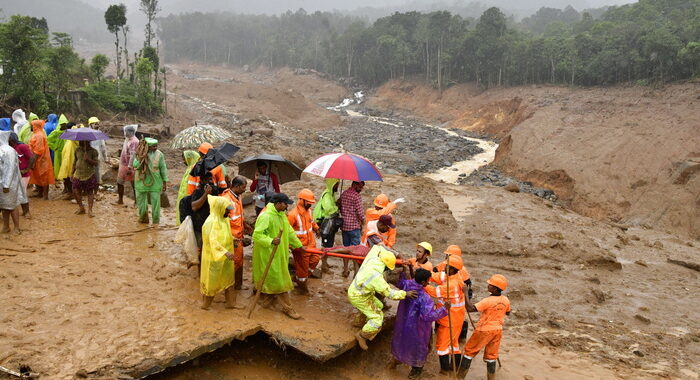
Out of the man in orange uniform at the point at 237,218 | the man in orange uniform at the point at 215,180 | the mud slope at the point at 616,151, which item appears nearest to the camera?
the man in orange uniform at the point at 237,218

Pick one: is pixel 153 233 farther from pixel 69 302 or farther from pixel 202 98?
pixel 202 98

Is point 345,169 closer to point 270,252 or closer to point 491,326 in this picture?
point 270,252

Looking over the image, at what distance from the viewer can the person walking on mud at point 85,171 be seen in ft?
25.8

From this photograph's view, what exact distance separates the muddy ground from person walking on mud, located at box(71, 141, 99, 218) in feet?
1.54

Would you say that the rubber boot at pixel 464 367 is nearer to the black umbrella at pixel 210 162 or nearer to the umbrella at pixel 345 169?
the umbrella at pixel 345 169

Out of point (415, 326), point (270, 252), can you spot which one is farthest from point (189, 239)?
point (415, 326)

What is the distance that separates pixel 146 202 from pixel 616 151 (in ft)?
67.2

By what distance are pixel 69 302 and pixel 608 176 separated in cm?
2024

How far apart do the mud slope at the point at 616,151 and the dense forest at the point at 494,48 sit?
2.03 meters

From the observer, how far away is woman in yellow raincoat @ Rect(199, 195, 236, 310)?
5051mm

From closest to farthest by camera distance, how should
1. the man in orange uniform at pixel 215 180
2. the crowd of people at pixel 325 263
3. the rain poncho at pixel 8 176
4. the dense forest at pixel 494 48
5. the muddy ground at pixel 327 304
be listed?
the muddy ground at pixel 327 304 → the crowd of people at pixel 325 263 → the man in orange uniform at pixel 215 180 → the rain poncho at pixel 8 176 → the dense forest at pixel 494 48

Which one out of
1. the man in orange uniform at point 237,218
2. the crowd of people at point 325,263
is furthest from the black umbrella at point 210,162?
the man in orange uniform at point 237,218

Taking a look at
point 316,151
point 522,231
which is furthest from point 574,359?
point 316,151

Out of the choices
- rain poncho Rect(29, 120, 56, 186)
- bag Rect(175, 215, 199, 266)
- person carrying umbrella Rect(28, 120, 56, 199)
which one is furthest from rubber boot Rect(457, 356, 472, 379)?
rain poncho Rect(29, 120, 56, 186)
